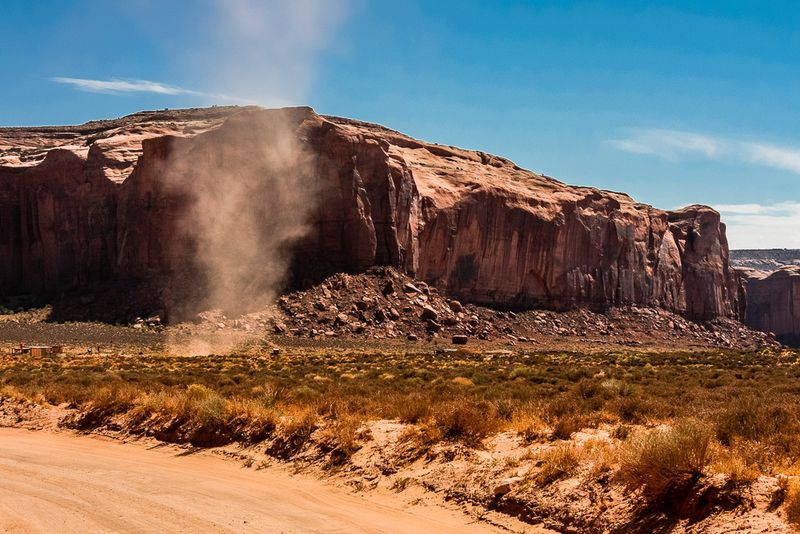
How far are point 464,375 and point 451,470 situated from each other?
1827 centimetres

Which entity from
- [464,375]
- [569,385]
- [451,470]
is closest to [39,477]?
[451,470]

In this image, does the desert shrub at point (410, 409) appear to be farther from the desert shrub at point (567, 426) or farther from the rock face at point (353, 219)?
the rock face at point (353, 219)

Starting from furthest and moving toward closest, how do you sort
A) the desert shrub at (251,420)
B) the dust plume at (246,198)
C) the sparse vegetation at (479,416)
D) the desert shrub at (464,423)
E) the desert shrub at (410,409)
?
the dust plume at (246,198)
the desert shrub at (251,420)
the desert shrub at (410,409)
the desert shrub at (464,423)
the sparse vegetation at (479,416)

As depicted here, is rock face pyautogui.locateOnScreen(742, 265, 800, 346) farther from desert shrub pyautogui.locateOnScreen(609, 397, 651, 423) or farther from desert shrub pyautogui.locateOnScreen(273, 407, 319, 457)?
desert shrub pyautogui.locateOnScreen(273, 407, 319, 457)

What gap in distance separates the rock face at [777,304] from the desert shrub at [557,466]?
15047 cm

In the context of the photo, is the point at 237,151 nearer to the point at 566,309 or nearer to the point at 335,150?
the point at 335,150

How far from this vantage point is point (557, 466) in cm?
1171

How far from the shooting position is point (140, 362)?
3981cm

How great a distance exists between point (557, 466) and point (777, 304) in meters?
158

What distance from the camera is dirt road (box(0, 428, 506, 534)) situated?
35.1 feet

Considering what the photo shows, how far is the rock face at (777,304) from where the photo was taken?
149 m

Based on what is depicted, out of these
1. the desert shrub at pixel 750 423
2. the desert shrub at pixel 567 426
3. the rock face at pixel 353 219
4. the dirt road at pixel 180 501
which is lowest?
the dirt road at pixel 180 501

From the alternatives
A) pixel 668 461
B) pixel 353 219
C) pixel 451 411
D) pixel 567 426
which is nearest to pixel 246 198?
pixel 353 219

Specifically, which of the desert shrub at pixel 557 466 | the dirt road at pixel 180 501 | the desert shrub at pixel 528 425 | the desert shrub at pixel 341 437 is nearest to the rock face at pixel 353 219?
the dirt road at pixel 180 501
